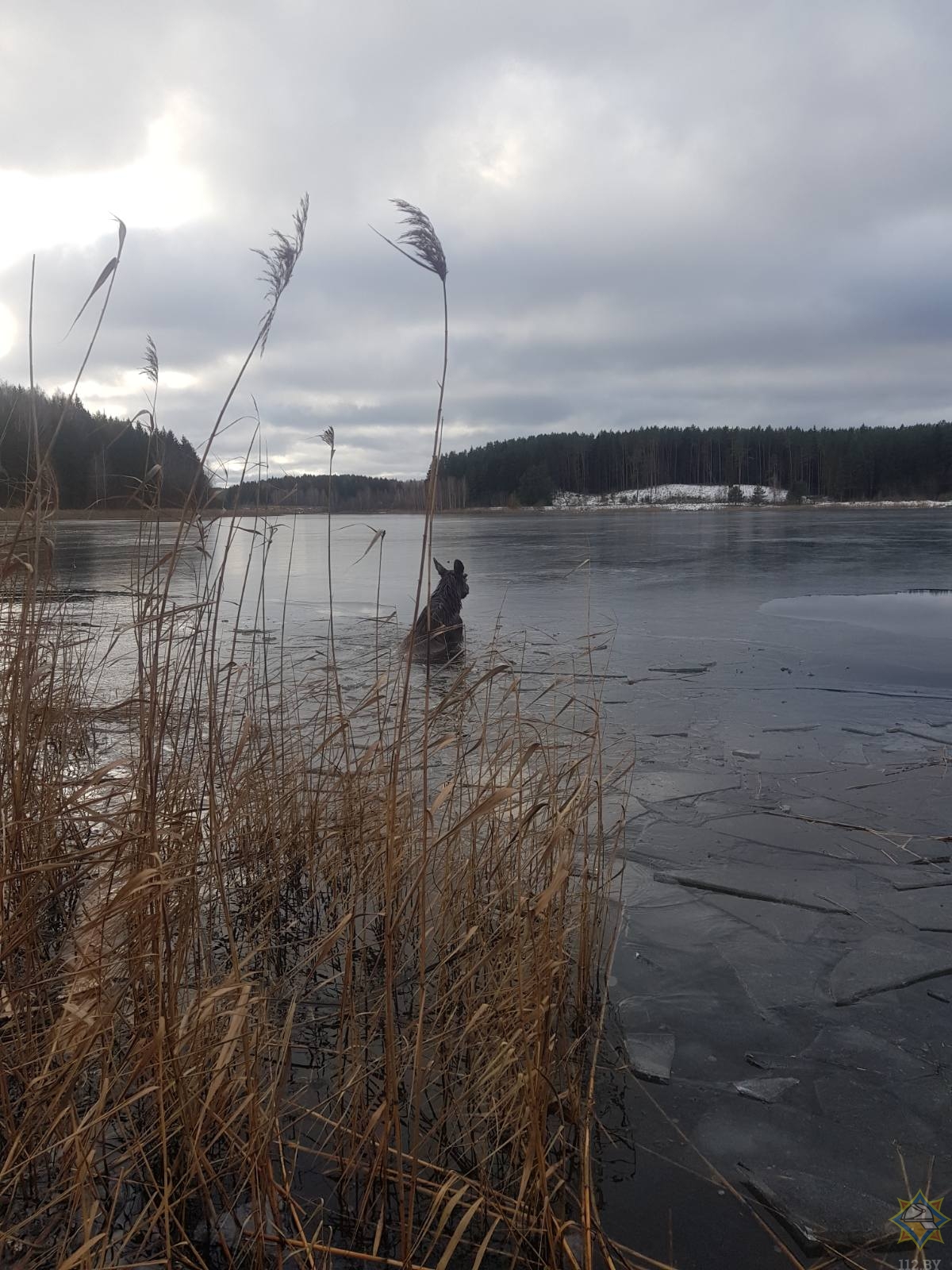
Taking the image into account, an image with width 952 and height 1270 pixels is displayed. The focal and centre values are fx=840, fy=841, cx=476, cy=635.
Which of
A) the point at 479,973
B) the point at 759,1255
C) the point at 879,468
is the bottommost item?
the point at 759,1255

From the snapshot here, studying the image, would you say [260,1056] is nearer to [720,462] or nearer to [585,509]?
[585,509]

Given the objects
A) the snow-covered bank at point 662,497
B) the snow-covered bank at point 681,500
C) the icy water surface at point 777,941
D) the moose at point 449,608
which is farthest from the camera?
the snow-covered bank at point 662,497

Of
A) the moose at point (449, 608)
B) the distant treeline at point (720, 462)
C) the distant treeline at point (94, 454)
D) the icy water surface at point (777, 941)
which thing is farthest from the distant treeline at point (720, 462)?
the distant treeline at point (94, 454)

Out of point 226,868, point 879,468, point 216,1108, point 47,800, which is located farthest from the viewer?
point 879,468

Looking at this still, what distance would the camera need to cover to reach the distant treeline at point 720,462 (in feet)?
274

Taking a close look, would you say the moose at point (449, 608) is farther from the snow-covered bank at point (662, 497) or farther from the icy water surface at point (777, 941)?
the snow-covered bank at point (662, 497)

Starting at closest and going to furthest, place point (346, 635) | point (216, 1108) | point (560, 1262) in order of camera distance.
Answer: point (560, 1262), point (216, 1108), point (346, 635)

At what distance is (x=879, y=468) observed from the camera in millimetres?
85125

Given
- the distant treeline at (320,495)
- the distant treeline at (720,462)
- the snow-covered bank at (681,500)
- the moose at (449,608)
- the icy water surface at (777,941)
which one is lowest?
the icy water surface at (777,941)

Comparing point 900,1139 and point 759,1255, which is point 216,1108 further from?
point 900,1139

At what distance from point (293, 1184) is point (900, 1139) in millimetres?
1583

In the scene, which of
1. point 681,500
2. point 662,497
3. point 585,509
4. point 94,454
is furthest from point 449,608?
point 662,497

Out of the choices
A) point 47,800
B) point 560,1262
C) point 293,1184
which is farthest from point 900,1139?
point 47,800

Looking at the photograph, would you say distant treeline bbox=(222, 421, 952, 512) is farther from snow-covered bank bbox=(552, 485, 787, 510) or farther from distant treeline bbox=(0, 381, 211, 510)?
distant treeline bbox=(0, 381, 211, 510)
